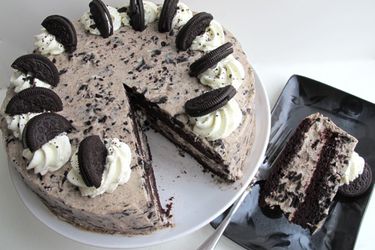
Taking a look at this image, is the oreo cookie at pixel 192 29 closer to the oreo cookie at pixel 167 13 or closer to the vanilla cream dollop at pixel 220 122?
Answer: the oreo cookie at pixel 167 13

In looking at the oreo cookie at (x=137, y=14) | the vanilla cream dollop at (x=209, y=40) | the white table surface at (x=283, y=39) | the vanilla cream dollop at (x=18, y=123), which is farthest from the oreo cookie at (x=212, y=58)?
the vanilla cream dollop at (x=18, y=123)

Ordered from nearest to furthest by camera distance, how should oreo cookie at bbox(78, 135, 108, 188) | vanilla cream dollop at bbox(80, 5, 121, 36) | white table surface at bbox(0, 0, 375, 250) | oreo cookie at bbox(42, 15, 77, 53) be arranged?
1. oreo cookie at bbox(78, 135, 108, 188)
2. oreo cookie at bbox(42, 15, 77, 53)
3. vanilla cream dollop at bbox(80, 5, 121, 36)
4. white table surface at bbox(0, 0, 375, 250)

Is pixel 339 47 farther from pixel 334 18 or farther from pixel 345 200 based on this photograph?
pixel 345 200

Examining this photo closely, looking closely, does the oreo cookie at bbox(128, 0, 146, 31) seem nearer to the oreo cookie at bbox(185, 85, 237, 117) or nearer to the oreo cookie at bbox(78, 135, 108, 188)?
the oreo cookie at bbox(185, 85, 237, 117)

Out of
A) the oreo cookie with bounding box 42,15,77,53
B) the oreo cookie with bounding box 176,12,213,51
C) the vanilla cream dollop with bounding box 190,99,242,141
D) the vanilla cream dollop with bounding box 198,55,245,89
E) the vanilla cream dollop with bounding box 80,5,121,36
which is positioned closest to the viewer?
the vanilla cream dollop with bounding box 190,99,242,141

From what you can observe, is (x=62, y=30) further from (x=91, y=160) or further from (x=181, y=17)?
(x=91, y=160)

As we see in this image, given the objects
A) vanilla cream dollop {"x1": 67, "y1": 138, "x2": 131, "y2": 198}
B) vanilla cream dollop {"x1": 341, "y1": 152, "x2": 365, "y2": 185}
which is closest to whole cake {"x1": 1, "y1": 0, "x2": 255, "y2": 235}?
vanilla cream dollop {"x1": 67, "y1": 138, "x2": 131, "y2": 198}
